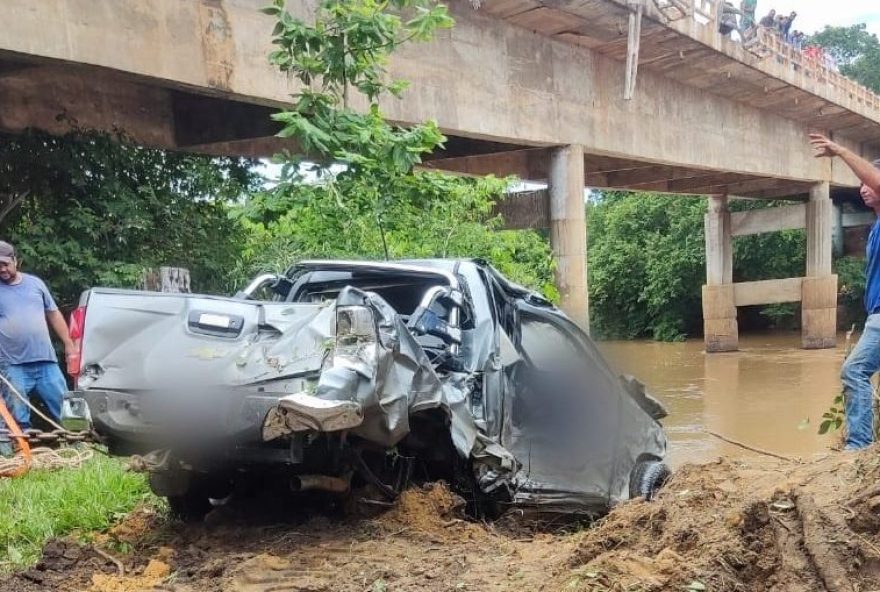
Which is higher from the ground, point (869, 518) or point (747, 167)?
point (747, 167)

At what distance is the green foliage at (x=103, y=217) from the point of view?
26.6ft

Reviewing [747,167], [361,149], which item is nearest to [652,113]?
[747,167]

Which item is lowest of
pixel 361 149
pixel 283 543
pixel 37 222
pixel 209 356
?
pixel 283 543

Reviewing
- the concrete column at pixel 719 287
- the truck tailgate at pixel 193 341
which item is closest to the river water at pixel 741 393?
the concrete column at pixel 719 287

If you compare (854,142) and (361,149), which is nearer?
(361,149)

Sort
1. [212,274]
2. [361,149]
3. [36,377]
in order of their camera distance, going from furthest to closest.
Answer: [212,274] < [361,149] < [36,377]

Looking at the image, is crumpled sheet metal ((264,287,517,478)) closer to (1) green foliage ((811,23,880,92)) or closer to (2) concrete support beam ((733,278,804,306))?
(2) concrete support beam ((733,278,804,306))

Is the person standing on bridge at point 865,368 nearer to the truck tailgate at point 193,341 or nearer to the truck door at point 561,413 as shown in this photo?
the truck door at point 561,413

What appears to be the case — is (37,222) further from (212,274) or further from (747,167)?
(747,167)

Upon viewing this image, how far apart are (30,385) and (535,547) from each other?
458 cm

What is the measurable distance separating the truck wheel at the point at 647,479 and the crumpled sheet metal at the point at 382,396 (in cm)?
143

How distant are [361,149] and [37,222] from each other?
3280 millimetres

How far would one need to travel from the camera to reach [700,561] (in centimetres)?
296

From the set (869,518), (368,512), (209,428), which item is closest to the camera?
(869,518)
